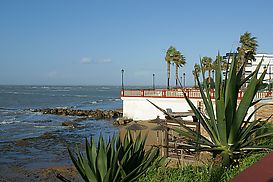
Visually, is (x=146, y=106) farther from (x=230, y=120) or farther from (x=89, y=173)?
(x=230, y=120)

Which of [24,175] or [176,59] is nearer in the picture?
[24,175]

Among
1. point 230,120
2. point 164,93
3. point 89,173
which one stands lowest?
point 89,173

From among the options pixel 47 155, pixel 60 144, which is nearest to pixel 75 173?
pixel 47 155

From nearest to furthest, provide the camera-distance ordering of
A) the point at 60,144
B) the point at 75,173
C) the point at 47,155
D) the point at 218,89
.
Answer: the point at 218,89 → the point at 75,173 → the point at 47,155 → the point at 60,144

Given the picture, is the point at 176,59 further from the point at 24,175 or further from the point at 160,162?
the point at 160,162

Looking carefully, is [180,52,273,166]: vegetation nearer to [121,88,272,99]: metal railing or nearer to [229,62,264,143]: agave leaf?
[229,62,264,143]: agave leaf

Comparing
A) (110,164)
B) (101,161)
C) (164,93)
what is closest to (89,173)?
(101,161)

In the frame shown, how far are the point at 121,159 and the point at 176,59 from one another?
52894 millimetres

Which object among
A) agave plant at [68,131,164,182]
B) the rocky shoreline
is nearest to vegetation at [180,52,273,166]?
agave plant at [68,131,164,182]

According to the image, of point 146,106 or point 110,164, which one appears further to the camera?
point 146,106

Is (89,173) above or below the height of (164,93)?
below

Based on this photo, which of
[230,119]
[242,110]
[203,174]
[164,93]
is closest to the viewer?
[203,174]

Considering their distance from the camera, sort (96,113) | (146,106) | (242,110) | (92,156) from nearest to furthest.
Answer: (242,110) → (92,156) → (146,106) → (96,113)

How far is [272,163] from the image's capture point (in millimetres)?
5059
